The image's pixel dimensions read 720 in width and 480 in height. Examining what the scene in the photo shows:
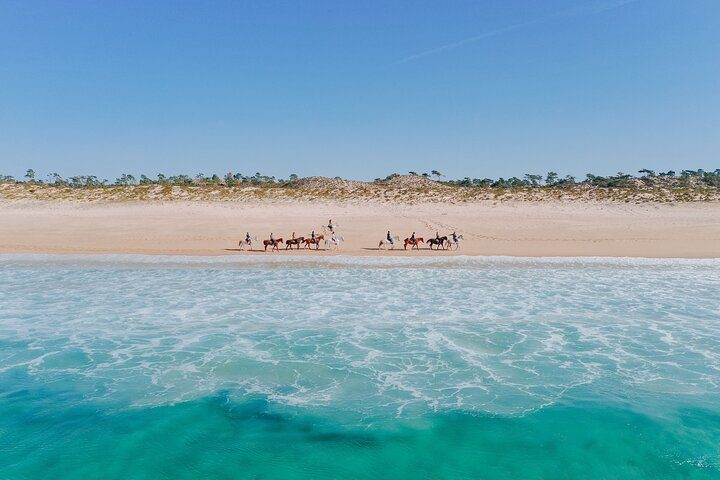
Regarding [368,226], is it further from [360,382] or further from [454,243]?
[360,382]

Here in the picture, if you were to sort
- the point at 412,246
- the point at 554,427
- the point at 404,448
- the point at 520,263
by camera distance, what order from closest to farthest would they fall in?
the point at 404,448 → the point at 554,427 → the point at 520,263 → the point at 412,246

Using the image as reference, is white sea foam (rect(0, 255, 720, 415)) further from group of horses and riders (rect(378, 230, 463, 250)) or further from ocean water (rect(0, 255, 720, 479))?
group of horses and riders (rect(378, 230, 463, 250))

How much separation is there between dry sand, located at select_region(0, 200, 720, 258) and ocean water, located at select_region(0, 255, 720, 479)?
37.3 feet

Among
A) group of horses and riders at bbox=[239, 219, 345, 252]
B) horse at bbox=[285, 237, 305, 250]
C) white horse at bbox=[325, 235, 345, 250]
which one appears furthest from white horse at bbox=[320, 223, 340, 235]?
horse at bbox=[285, 237, 305, 250]

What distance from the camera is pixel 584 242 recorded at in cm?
3238

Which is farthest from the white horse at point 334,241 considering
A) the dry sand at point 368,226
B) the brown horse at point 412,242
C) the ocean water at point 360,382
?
the ocean water at point 360,382

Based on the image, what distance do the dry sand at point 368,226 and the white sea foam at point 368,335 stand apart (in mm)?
7285

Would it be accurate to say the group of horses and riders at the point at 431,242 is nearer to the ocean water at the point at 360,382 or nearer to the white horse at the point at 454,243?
the white horse at the point at 454,243

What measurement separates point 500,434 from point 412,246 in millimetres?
23997

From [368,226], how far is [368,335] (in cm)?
2611

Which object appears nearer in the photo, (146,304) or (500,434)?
(500,434)

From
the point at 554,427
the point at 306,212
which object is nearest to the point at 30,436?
the point at 554,427

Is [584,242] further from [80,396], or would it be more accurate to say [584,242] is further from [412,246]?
[80,396]

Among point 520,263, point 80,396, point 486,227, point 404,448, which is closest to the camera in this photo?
point 404,448
